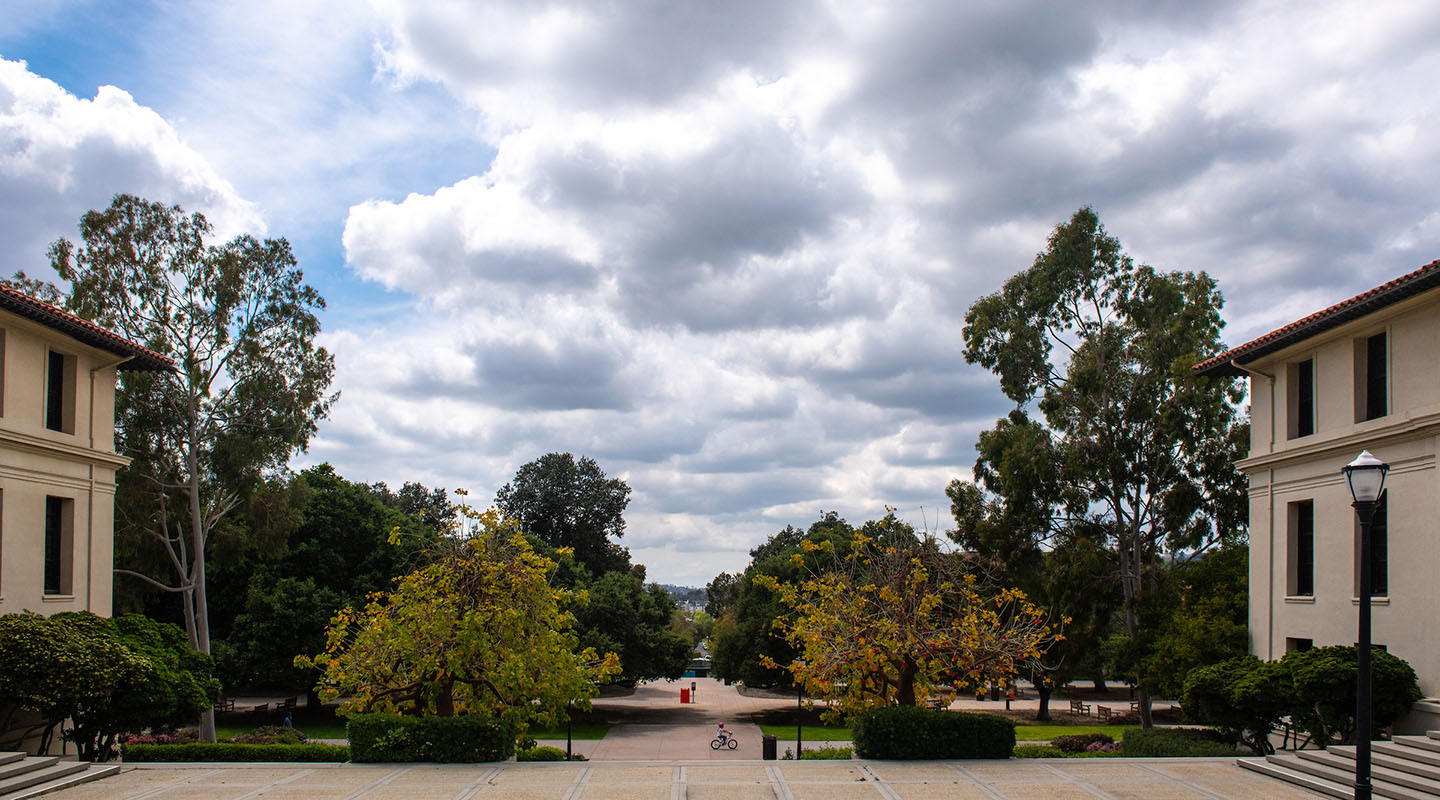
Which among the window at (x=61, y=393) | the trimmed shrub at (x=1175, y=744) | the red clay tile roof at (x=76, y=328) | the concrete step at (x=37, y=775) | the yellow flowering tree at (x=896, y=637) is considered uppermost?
the red clay tile roof at (x=76, y=328)

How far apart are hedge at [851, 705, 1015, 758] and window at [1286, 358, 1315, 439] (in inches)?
386

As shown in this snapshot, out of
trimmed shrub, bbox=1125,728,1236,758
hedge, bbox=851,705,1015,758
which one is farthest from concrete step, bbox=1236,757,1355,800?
hedge, bbox=851,705,1015,758

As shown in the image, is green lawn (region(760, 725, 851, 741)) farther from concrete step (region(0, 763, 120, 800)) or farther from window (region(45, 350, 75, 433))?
window (region(45, 350, 75, 433))

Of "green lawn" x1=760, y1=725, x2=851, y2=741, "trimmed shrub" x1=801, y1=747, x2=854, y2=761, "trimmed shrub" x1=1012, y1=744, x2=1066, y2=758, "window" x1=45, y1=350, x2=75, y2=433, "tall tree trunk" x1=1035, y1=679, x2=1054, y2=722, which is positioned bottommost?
"green lawn" x1=760, y1=725, x2=851, y2=741

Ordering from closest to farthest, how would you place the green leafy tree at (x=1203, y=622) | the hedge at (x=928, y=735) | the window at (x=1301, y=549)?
the hedge at (x=928, y=735) → the window at (x=1301, y=549) → the green leafy tree at (x=1203, y=622)

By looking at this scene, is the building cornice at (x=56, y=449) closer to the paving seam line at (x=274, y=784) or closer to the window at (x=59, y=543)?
the window at (x=59, y=543)

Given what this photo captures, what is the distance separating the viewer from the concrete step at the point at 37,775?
14.2 m

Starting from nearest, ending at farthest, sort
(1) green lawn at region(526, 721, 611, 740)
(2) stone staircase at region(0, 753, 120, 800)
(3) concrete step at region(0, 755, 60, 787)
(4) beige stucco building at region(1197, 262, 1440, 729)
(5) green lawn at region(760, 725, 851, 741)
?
1. (2) stone staircase at region(0, 753, 120, 800)
2. (3) concrete step at region(0, 755, 60, 787)
3. (4) beige stucco building at region(1197, 262, 1440, 729)
4. (1) green lawn at region(526, 721, 611, 740)
5. (5) green lawn at region(760, 725, 851, 741)

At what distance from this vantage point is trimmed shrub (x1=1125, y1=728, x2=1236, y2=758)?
60.5ft

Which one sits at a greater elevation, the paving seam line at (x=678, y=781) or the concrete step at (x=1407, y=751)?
the concrete step at (x=1407, y=751)

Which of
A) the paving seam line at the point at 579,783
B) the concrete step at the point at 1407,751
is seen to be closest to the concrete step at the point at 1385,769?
the concrete step at the point at 1407,751

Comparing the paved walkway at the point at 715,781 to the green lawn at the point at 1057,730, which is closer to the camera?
the paved walkway at the point at 715,781

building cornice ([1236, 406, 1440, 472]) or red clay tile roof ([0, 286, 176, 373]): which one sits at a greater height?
red clay tile roof ([0, 286, 176, 373])

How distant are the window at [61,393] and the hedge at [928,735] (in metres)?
18.0
